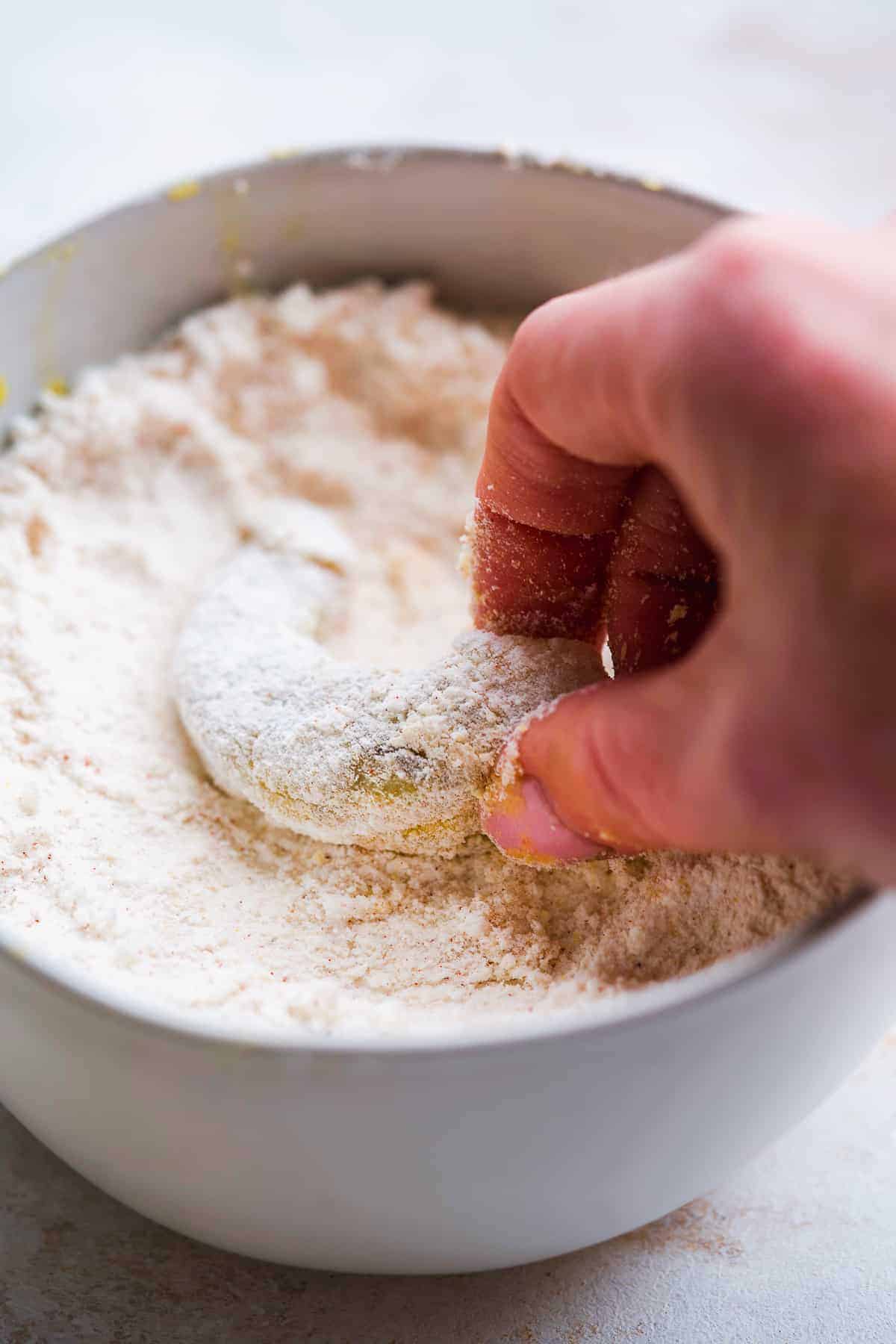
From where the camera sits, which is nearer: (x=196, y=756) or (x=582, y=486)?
(x=582, y=486)

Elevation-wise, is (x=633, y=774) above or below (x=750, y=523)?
below

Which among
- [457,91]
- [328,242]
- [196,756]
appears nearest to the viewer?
[196,756]

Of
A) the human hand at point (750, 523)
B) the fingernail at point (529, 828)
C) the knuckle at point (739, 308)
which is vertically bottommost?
the fingernail at point (529, 828)

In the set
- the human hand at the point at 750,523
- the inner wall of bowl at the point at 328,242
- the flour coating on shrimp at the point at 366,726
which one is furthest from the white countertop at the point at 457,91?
the human hand at the point at 750,523

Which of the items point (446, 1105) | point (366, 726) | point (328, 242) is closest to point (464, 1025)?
point (446, 1105)

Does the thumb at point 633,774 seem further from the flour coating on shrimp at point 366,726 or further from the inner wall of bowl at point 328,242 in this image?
the inner wall of bowl at point 328,242

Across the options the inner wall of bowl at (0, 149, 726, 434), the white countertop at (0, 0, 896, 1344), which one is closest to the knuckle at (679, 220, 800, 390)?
the inner wall of bowl at (0, 149, 726, 434)

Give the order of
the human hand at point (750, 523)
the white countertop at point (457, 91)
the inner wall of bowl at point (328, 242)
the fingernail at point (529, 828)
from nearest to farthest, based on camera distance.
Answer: the human hand at point (750, 523), the fingernail at point (529, 828), the inner wall of bowl at point (328, 242), the white countertop at point (457, 91)

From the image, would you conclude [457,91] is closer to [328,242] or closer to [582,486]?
[328,242]
